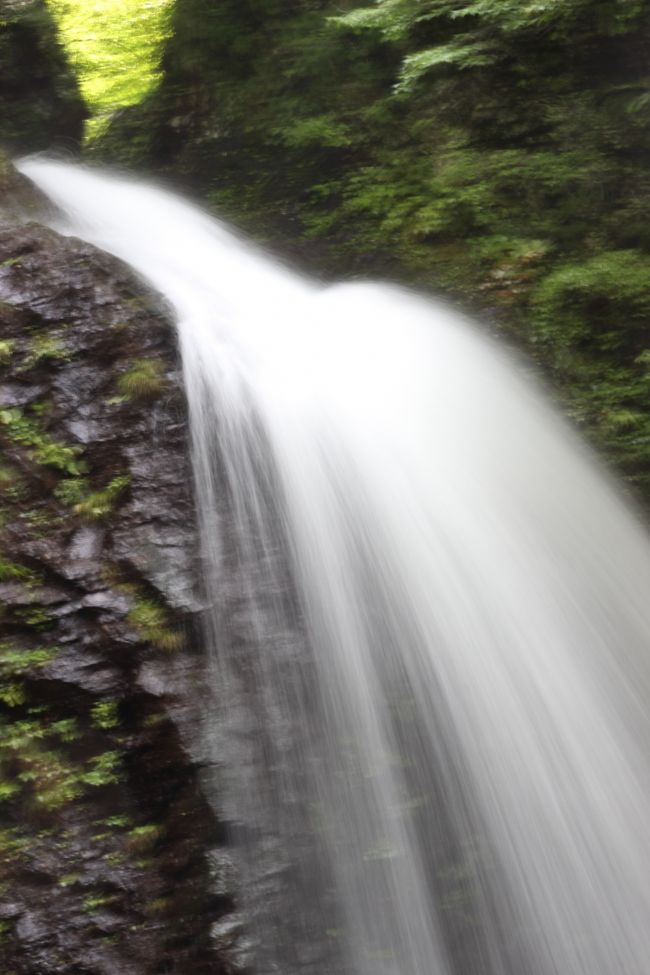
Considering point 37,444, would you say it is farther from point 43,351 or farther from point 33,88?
point 33,88

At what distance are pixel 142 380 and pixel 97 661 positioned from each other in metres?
1.53

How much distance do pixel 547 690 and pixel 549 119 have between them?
4.79m

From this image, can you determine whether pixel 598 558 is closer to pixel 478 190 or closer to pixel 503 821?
pixel 503 821

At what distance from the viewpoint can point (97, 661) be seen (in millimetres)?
3635

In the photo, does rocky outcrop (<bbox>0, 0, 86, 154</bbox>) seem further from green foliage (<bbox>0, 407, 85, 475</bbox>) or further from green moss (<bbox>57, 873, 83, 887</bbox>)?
green moss (<bbox>57, 873, 83, 887</bbox>)

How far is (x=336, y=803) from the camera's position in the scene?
3525mm

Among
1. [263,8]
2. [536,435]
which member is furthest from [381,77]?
[536,435]

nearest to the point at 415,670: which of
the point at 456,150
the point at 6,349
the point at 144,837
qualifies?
the point at 144,837

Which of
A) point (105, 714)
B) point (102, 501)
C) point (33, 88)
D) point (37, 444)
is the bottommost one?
point (105, 714)

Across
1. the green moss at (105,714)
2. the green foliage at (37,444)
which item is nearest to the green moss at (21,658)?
the green moss at (105,714)

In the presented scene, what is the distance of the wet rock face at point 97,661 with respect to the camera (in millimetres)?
3256

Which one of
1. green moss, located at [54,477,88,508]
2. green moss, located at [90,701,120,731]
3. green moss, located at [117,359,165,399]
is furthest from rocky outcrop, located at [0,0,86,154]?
green moss, located at [90,701,120,731]

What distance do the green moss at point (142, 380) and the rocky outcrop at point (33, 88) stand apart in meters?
5.04

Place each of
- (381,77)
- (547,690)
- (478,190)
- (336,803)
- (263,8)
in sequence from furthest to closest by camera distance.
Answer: (263,8), (381,77), (478,190), (547,690), (336,803)
